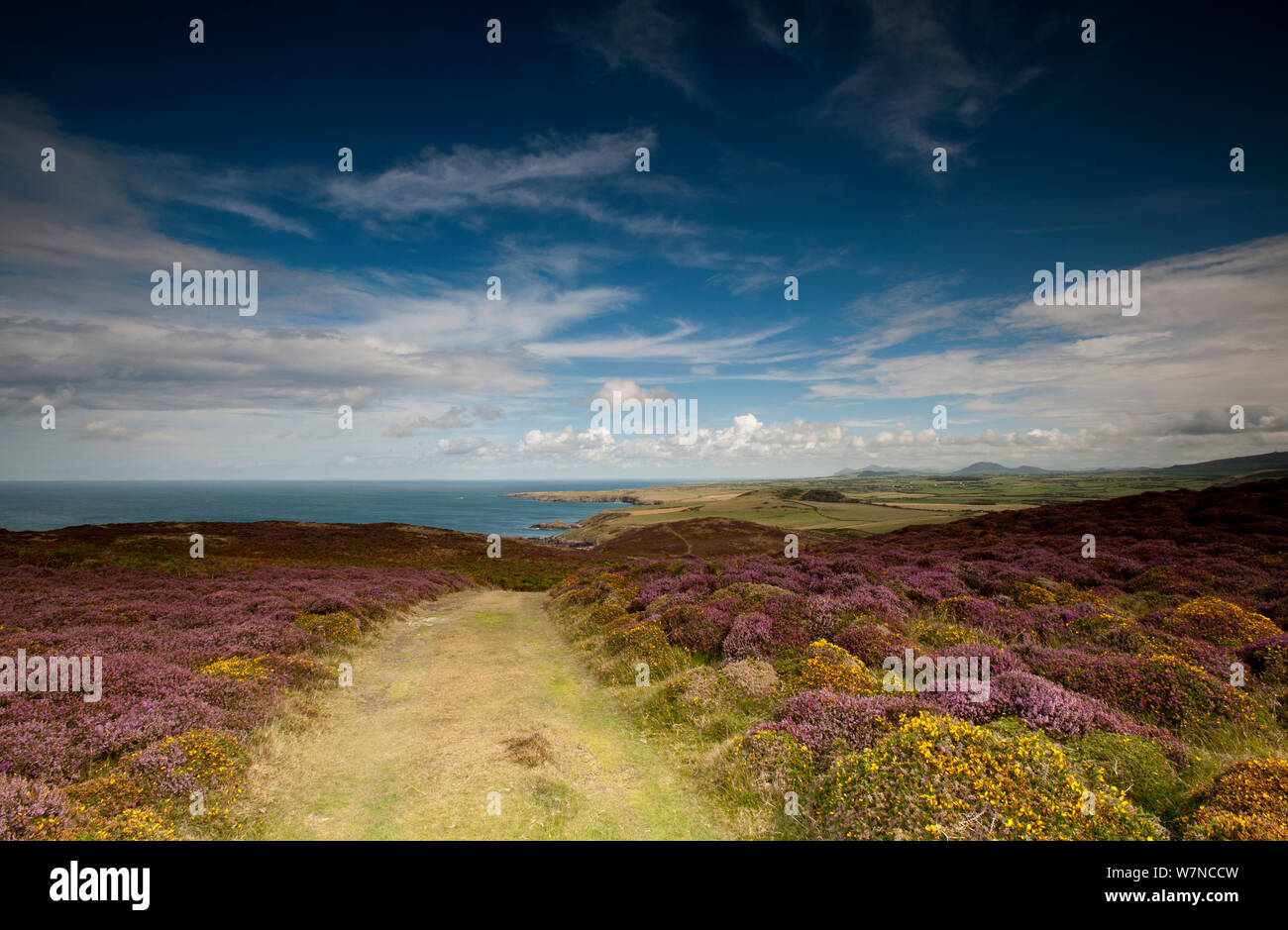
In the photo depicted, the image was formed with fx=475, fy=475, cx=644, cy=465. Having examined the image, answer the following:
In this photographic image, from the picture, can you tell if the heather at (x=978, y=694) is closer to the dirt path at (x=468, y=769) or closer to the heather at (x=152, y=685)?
the dirt path at (x=468, y=769)

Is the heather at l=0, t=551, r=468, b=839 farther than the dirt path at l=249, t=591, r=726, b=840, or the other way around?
the dirt path at l=249, t=591, r=726, b=840

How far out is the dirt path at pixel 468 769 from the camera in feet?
24.1

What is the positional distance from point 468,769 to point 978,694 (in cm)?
964

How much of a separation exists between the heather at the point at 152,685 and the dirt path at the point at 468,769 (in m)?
0.99

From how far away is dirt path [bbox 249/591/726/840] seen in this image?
7340 mm

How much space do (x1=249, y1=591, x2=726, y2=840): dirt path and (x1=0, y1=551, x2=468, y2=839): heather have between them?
990 mm

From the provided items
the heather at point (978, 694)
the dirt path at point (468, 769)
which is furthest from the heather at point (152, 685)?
the heather at point (978, 694)

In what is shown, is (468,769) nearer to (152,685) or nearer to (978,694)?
(152,685)

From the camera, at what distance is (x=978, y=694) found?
29.1 feet

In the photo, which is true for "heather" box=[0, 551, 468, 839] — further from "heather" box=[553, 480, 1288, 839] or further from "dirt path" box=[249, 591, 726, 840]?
"heather" box=[553, 480, 1288, 839]

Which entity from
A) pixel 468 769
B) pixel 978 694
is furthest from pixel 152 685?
pixel 978 694

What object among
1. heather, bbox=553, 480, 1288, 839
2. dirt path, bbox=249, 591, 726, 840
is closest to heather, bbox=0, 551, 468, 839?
dirt path, bbox=249, 591, 726, 840

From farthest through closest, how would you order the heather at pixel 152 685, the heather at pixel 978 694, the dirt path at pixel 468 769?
the dirt path at pixel 468 769, the heather at pixel 152 685, the heather at pixel 978 694
